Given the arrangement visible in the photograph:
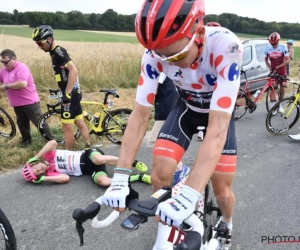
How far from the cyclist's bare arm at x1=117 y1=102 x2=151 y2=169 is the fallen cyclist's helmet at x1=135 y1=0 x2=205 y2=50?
64 centimetres

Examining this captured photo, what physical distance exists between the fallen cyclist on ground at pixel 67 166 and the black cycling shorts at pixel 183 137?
1.97 meters

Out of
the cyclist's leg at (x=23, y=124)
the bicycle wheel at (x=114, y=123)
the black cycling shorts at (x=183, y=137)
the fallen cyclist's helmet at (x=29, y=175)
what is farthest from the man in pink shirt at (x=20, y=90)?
the black cycling shorts at (x=183, y=137)

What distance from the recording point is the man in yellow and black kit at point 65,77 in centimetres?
517

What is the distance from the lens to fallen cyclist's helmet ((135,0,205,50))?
163 cm

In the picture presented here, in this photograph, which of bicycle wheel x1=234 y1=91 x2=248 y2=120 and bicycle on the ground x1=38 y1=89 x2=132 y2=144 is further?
bicycle wheel x1=234 y1=91 x2=248 y2=120

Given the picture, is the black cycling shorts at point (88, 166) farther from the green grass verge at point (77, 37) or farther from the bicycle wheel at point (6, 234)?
the green grass verge at point (77, 37)

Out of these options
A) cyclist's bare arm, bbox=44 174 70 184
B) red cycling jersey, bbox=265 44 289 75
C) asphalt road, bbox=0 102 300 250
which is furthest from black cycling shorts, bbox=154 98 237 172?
red cycling jersey, bbox=265 44 289 75

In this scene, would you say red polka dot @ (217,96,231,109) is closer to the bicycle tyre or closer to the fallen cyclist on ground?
the fallen cyclist on ground

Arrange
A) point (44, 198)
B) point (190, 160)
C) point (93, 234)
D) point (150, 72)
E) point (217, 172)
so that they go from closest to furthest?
point (150, 72), point (217, 172), point (93, 234), point (44, 198), point (190, 160)

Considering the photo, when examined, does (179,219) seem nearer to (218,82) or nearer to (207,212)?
(218,82)

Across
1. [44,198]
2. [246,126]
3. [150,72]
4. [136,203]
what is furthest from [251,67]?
[136,203]

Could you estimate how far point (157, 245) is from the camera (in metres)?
1.98

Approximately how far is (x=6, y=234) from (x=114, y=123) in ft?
12.8

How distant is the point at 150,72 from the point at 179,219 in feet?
3.60
